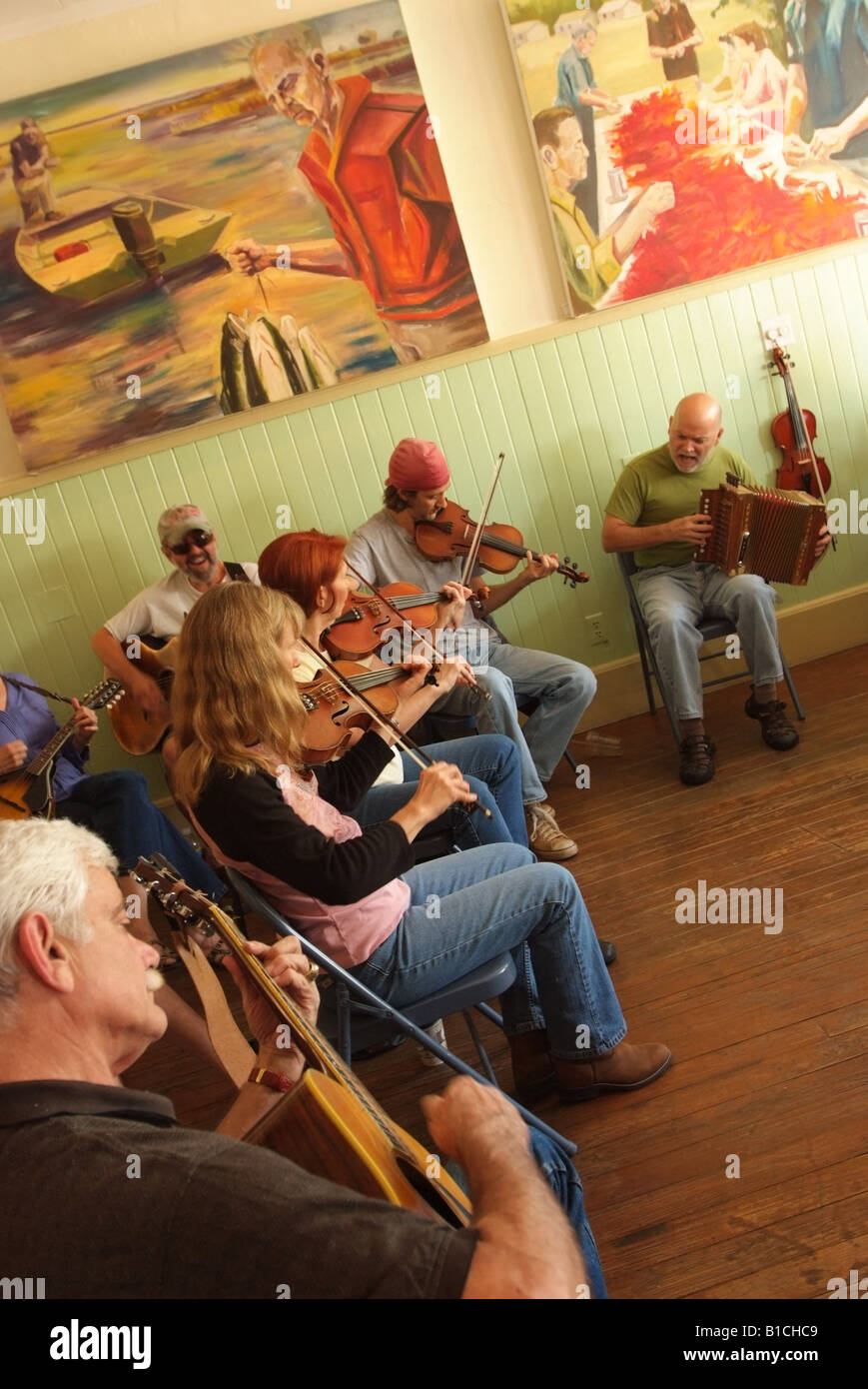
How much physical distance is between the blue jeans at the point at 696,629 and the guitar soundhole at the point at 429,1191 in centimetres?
269

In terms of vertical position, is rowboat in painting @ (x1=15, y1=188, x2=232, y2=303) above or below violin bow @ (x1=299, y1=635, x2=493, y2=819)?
above

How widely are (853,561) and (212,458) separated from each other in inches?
99.0

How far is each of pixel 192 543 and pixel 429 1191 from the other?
287 centimetres

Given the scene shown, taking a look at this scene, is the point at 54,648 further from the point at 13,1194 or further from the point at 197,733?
the point at 13,1194

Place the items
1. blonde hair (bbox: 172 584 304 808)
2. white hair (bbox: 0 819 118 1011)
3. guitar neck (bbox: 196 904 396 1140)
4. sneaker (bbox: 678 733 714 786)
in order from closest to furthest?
white hair (bbox: 0 819 118 1011) → guitar neck (bbox: 196 904 396 1140) → blonde hair (bbox: 172 584 304 808) → sneaker (bbox: 678 733 714 786)

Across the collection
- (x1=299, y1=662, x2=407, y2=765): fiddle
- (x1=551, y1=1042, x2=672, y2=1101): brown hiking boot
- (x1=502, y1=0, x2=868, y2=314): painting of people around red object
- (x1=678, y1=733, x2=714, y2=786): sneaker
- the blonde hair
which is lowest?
(x1=678, y1=733, x2=714, y2=786): sneaker

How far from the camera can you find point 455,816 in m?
2.69

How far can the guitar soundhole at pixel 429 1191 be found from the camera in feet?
4.36

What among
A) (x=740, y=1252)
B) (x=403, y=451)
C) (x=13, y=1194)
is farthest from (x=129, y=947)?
(x=403, y=451)

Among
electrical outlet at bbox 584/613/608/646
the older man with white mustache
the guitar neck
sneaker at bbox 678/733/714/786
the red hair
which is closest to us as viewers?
the guitar neck

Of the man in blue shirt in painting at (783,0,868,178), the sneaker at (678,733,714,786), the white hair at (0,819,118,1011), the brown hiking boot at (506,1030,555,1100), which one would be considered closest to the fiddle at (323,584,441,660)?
the sneaker at (678,733,714,786)

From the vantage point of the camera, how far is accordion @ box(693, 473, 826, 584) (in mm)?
3865

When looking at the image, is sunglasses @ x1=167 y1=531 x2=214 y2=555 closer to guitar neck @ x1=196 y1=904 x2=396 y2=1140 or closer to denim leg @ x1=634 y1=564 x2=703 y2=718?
denim leg @ x1=634 y1=564 x2=703 y2=718

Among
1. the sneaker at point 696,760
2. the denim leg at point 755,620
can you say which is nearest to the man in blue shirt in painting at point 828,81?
the denim leg at point 755,620
